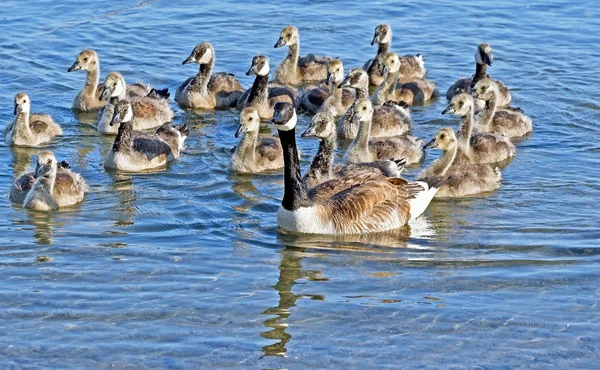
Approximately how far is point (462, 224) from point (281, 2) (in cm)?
1212

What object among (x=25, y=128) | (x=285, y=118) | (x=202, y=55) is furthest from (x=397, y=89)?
(x=285, y=118)

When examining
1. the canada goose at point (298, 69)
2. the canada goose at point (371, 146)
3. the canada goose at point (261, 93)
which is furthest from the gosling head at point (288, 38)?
the canada goose at point (371, 146)

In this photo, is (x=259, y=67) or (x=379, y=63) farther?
(x=379, y=63)

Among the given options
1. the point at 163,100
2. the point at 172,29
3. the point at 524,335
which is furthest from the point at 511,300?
the point at 172,29

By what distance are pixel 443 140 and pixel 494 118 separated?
227cm

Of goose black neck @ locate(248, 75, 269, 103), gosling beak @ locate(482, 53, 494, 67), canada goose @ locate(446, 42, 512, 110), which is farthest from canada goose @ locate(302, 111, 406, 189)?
gosling beak @ locate(482, 53, 494, 67)

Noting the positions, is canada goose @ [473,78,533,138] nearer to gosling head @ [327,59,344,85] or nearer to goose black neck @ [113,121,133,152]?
gosling head @ [327,59,344,85]

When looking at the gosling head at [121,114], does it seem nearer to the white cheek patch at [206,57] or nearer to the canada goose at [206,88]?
the canada goose at [206,88]

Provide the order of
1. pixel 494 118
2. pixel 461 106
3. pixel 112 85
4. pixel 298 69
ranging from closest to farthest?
pixel 461 106 → pixel 112 85 → pixel 494 118 → pixel 298 69

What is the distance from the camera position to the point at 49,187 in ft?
41.6

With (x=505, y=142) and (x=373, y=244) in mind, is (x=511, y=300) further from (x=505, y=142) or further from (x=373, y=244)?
(x=505, y=142)

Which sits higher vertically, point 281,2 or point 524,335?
point 281,2

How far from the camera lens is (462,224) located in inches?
493

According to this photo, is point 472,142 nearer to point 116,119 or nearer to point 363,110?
point 363,110
